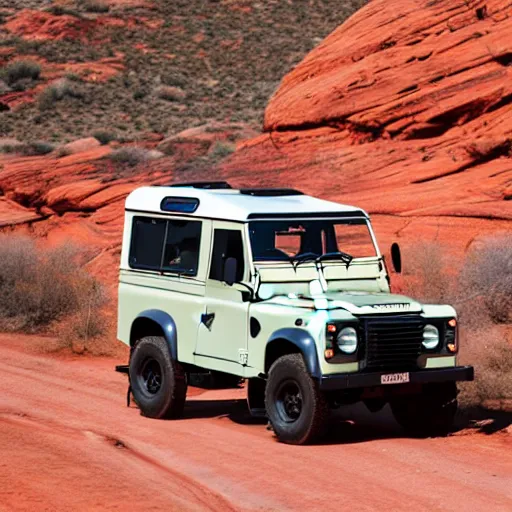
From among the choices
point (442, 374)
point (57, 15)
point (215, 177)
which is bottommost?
point (442, 374)

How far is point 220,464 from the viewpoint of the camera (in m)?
9.15

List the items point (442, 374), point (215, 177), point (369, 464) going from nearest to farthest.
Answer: point (369, 464) < point (442, 374) < point (215, 177)

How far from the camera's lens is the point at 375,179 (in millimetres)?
22438

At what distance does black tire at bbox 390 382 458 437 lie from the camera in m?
10.6

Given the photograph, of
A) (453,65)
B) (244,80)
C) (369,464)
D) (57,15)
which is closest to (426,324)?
(369,464)

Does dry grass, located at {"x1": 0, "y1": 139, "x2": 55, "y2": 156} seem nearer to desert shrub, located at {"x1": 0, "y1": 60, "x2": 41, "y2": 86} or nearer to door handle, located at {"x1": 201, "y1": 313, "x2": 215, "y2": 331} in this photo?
desert shrub, located at {"x1": 0, "y1": 60, "x2": 41, "y2": 86}

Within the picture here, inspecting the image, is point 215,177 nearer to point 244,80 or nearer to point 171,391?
point 171,391

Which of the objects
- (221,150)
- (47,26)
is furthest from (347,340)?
(47,26)

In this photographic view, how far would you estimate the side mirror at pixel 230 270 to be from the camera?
10305 millimetres

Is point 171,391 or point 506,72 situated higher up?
point 506,72

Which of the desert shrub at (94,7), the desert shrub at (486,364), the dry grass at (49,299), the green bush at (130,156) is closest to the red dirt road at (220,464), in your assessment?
the desert shrub at (486,364)

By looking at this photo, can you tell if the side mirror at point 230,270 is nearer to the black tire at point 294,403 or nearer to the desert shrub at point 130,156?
the black tire at point 294,403

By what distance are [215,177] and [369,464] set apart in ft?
52.4

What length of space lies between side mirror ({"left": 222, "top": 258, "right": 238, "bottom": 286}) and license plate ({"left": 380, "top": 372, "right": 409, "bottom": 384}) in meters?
1.70
